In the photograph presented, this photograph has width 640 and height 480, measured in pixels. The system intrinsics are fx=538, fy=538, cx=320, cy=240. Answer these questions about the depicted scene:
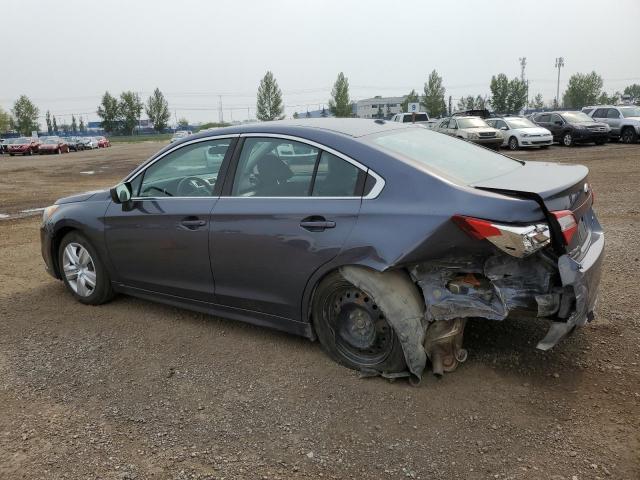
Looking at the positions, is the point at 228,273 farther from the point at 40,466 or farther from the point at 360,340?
the point at 40,466

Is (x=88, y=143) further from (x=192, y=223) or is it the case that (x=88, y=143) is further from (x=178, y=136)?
(x=192, y=223)

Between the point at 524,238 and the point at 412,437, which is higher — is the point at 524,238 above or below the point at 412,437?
above

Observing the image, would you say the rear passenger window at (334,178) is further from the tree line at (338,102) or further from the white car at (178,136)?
the tree line at (338,102)

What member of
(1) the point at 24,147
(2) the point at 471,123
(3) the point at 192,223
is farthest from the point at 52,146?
(3) the point at 192,223

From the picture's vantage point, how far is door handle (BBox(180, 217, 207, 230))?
158 inches

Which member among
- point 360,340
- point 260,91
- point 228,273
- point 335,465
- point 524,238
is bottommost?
point 335,465

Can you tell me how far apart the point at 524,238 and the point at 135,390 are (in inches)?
101

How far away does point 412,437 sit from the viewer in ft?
9.52

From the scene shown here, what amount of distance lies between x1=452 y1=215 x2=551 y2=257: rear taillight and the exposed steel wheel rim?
78 cm

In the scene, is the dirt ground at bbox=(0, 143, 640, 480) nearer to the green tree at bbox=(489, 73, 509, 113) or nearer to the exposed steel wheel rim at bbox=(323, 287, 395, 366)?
the exposed steel wheel rim at bbox=(323, 287, 395, 366)

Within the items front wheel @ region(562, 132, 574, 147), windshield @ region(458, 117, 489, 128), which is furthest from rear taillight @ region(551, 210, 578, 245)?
front wheel @ region(562, 132, 574, 147)

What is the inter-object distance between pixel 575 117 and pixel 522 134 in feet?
11.0

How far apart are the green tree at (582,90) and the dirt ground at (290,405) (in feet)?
322

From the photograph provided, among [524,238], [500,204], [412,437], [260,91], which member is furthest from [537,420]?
[260,91]
